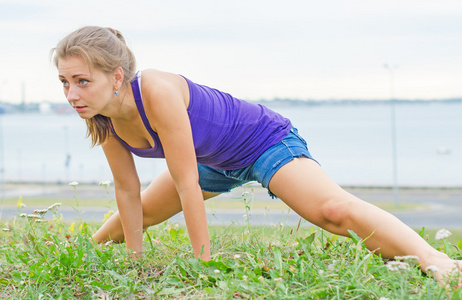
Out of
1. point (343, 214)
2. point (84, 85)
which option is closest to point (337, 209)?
point (343, 214)

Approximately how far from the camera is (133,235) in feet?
11.4

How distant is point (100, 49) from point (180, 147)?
619mm

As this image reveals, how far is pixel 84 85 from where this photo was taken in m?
2.87

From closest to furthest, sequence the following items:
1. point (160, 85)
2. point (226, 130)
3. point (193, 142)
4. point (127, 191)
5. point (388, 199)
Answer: point (160, 85), point (193, 142), point (226, 130), point (127, 191), point (388, 199)

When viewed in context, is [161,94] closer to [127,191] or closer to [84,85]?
[84,85]

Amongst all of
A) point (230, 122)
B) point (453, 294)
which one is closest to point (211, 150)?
point (230, 122)

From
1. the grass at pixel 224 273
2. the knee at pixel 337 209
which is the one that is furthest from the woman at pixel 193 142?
the grass at pixel 224 273

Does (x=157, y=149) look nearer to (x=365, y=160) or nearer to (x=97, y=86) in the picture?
(x=97, y=86)

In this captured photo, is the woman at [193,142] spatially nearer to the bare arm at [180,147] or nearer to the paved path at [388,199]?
the bare arm at [180,147]

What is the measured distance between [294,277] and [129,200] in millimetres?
1232

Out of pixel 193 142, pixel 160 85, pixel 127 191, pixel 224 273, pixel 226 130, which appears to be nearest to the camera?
pixel 224 273

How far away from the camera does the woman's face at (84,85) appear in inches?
112

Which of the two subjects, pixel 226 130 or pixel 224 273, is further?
pixel 226 130

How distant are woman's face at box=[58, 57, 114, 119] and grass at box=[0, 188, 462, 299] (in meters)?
0.76
